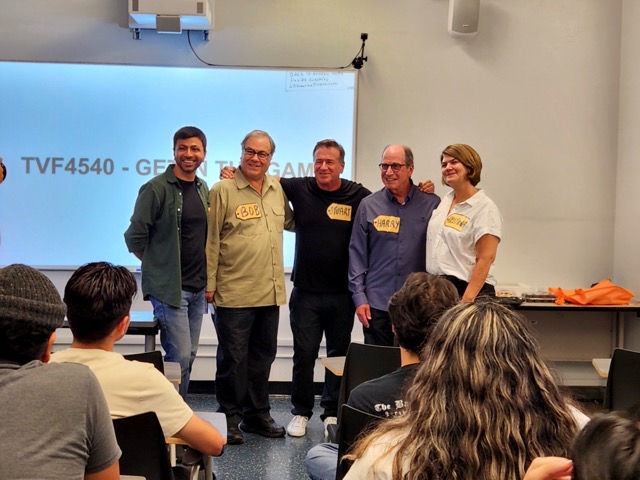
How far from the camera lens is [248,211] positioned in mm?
3963

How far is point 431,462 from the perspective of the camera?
1218mm

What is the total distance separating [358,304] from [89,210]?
2133 mm

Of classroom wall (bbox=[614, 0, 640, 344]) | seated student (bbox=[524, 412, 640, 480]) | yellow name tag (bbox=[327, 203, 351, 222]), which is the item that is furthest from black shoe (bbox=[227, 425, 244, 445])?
seated student (bbox=[524, 412, 640, 480])

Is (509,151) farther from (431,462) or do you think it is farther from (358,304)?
(431,462)

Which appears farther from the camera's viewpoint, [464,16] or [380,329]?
[464,16]

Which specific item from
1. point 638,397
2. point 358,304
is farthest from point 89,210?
point 638,397

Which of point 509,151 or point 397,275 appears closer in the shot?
point 397,275

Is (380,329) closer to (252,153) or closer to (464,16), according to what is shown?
(252,153)

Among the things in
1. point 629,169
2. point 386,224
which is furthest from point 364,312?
point 629,169

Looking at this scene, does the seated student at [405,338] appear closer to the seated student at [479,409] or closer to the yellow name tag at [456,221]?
the seated student at [479,409]

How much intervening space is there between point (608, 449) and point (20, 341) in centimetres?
109

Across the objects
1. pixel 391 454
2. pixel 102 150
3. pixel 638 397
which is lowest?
pixel 638 397

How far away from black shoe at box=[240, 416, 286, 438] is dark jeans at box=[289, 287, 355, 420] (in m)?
0.17

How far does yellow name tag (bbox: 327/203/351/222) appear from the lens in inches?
163
